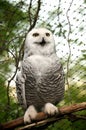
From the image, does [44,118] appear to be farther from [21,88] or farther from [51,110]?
[21,88]

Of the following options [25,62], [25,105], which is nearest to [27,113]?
[25,105]

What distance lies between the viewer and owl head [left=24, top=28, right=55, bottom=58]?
5.73 feet

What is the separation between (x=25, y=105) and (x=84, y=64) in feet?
3.03

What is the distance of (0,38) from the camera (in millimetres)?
2617

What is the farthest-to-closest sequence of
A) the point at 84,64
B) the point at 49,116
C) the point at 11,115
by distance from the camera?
the point at 84,64, the point at 11,115, the point at 49,116

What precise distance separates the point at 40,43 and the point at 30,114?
393mm

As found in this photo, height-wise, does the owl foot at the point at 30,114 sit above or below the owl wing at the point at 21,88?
below

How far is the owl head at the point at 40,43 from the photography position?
175 centimetres

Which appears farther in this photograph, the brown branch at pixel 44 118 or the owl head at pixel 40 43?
the owl head at pixel 40 43

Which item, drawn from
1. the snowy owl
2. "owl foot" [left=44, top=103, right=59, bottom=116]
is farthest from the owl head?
"owl foot" [left=44, top=103, right=59, bottom=116]

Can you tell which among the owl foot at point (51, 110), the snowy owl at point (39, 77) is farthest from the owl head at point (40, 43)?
the owl foot at point (51, 110)

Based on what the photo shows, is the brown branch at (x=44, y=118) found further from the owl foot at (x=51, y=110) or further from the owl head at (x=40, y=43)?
the owl head at (x=40, y=43)

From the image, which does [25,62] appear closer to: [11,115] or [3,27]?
[11,115]

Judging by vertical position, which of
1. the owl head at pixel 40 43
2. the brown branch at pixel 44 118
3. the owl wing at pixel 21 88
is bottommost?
the brown branch at pixel 44 118
